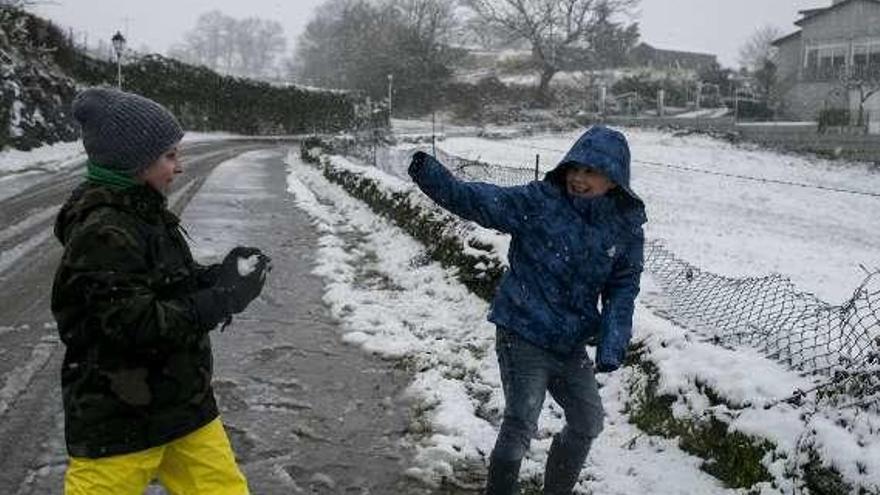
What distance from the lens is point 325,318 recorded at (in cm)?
704

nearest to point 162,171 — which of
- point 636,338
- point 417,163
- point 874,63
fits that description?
point 417,163

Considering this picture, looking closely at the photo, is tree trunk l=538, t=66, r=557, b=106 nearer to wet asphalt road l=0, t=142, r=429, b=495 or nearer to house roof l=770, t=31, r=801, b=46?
house roof l=770, t=31, r=801, b=46

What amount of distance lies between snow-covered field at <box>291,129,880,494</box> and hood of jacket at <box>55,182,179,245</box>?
2.35 meters

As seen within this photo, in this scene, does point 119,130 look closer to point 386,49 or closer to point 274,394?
point 274,394

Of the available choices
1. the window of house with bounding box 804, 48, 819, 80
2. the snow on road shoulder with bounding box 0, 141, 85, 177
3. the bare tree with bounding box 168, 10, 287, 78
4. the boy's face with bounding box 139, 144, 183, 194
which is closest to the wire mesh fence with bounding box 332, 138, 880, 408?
the boy's face with bounding box 139, 144, 183, 194

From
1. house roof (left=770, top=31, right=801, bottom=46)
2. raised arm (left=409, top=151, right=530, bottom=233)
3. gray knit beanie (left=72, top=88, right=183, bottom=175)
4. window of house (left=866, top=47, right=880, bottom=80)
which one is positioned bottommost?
raised arm (left=409, top=151, right=530, bottom=233)

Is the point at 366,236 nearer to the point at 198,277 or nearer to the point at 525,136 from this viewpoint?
the point at 198,277

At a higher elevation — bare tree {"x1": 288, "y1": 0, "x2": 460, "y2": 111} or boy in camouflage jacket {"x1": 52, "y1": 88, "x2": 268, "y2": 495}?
bare tree {"x1": 288, "y1": 0, "x2": 460, "y2": 111}

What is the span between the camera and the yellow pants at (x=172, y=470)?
2207 mm

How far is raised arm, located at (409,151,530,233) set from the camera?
3059 mm

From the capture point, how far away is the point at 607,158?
313 cm

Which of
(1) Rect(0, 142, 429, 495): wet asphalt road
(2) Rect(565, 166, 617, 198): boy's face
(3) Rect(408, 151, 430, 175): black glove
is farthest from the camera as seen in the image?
(1) Rect(0, 142, 429, 495): wet asphalt road

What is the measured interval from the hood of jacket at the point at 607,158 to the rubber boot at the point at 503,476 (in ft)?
4.06

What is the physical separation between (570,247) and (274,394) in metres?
2.76
